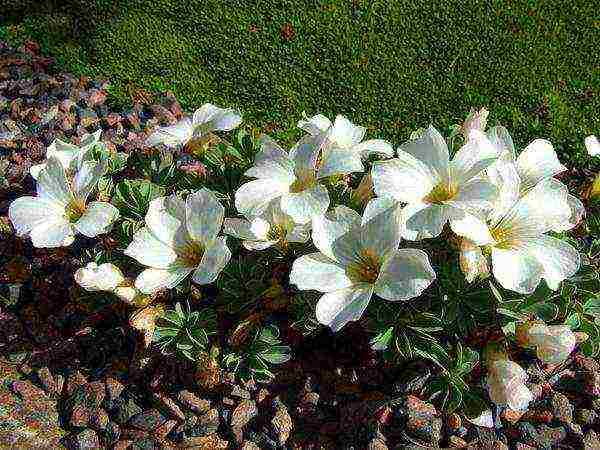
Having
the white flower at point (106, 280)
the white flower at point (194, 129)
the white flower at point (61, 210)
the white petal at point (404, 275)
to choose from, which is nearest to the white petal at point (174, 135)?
the white flower at point (194, 129)

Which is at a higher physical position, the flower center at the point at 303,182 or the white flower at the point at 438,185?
the white flower at the point at 438,185

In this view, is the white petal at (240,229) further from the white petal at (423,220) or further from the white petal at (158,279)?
the white petal at (423,220)

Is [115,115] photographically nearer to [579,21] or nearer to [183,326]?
[183,326]

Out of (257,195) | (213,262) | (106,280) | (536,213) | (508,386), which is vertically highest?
(536,213)

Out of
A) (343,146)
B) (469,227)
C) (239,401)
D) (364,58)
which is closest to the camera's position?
(469,227)

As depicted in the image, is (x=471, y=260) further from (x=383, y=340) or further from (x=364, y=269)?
(x=383, y=340)

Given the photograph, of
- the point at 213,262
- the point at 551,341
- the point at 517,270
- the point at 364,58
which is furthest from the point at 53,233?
the point at 364,58

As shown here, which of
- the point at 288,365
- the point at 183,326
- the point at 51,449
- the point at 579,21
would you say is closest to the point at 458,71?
the point at 579,21

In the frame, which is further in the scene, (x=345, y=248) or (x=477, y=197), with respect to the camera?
(x=345, y=248)
